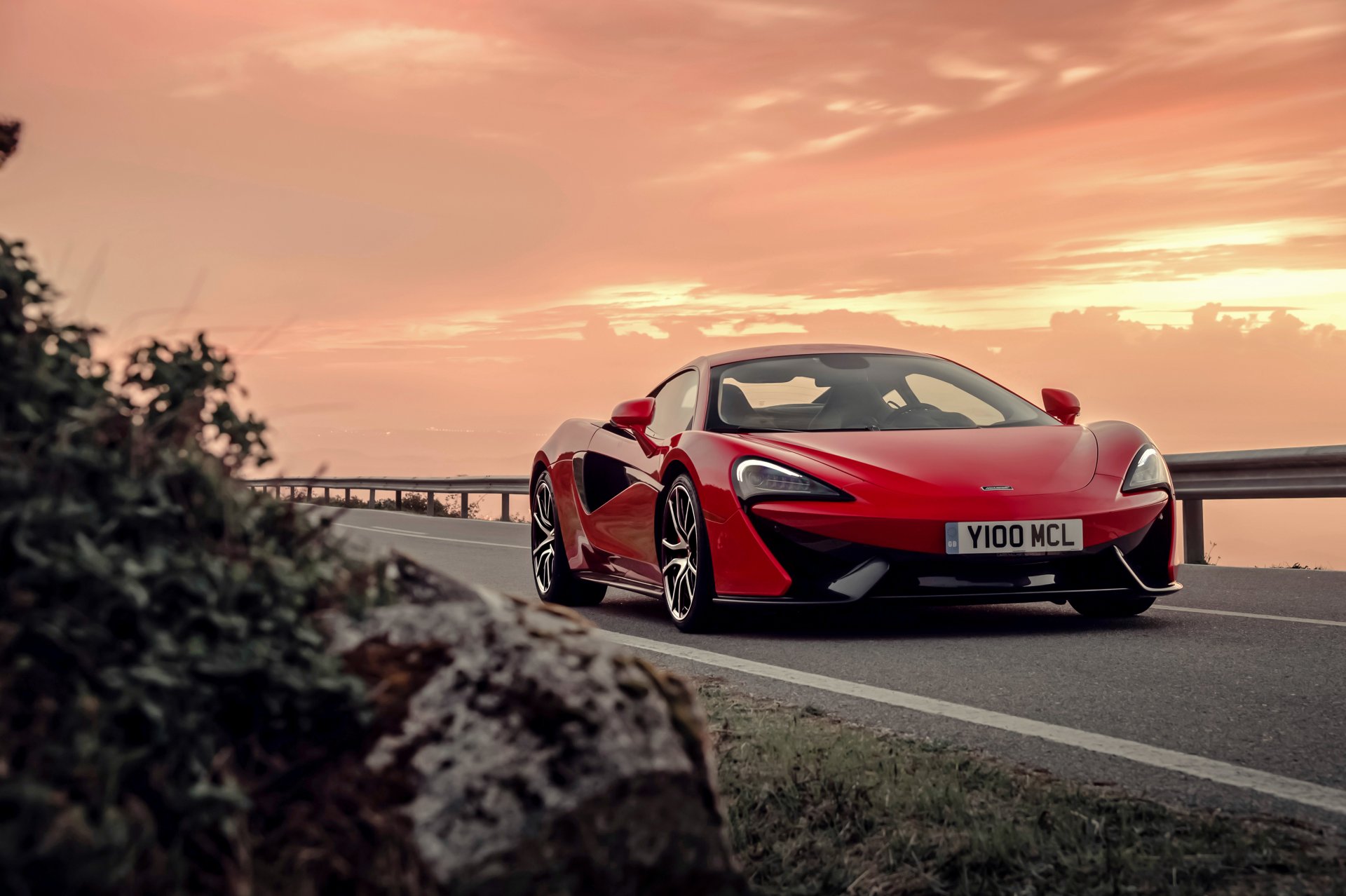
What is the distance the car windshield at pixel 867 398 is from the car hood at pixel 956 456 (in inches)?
11.5

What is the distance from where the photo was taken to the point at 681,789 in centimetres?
174

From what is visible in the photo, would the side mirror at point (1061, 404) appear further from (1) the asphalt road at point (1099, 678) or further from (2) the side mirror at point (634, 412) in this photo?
(2) the side mirror at point (634, 412)

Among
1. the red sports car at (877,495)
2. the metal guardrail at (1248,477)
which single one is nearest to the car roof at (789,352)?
the red sports car at (877,495)

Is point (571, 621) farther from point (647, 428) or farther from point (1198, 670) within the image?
point (647, 428)

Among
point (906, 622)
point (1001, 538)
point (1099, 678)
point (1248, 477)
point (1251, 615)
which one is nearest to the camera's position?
point (1099, 678)

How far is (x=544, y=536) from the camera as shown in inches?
347

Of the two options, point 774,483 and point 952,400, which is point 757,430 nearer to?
point 774,483

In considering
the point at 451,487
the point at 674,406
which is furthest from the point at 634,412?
the point at 451,487

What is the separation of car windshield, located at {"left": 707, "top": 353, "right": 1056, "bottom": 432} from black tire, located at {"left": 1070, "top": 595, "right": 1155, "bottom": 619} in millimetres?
896

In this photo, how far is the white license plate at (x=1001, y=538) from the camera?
602 centimetres

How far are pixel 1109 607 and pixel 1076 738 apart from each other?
302 centimetres

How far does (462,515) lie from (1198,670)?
1831 centimetres

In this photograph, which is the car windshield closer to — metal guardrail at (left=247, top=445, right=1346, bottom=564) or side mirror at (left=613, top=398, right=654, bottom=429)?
side mirror at (left=613, top=398, right=654, bottom=429)

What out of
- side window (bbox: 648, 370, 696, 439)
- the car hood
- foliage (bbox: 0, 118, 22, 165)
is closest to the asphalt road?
the car hood
